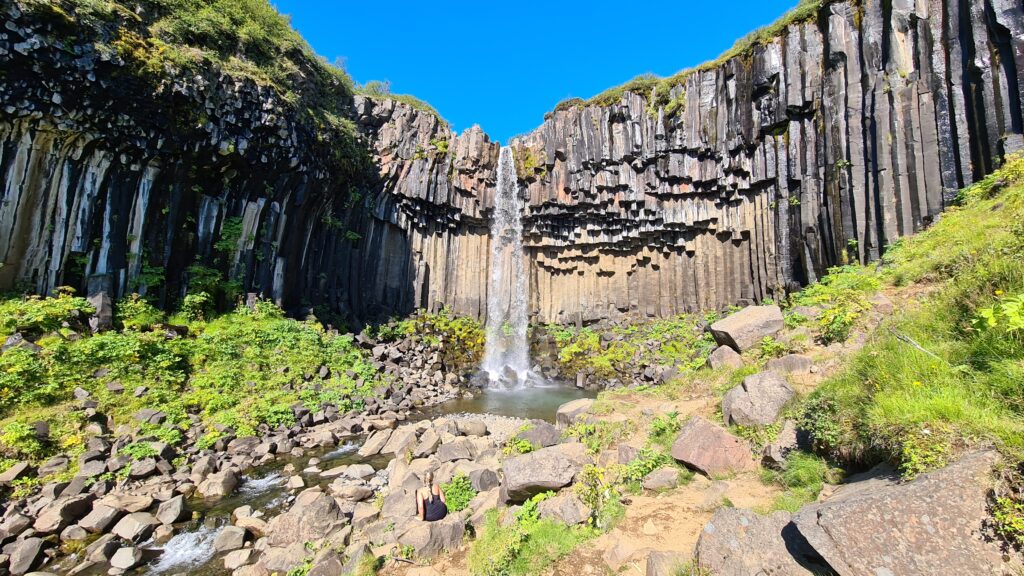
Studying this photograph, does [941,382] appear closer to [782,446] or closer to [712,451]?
[782,446]

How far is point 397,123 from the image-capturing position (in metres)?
21.7

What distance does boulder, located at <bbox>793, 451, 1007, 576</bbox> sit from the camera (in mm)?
2607

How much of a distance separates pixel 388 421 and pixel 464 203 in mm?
13400

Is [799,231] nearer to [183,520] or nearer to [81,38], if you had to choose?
[183,520]

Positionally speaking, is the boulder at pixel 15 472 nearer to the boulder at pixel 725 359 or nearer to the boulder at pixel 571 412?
the boulder at pixel 571 412

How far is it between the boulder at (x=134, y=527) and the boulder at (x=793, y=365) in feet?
30.2

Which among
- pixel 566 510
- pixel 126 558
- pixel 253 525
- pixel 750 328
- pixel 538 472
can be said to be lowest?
pixel 126 558

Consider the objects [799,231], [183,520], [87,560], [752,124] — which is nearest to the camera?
[87,560]

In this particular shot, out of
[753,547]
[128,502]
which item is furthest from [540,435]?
[128,502]

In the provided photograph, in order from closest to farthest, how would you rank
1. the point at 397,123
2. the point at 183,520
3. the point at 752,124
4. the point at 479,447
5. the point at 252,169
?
the point at 183,520, the point at 479,447, the point at 252,169, the point at 752,124, the point at 397,123

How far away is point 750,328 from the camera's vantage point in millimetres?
8156

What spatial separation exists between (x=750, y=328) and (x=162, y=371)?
1335cm

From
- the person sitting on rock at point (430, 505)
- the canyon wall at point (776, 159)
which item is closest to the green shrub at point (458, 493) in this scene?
the person sitting on rock at point (430, 505)

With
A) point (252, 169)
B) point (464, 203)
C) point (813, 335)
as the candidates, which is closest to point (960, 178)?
point (813, 335)
